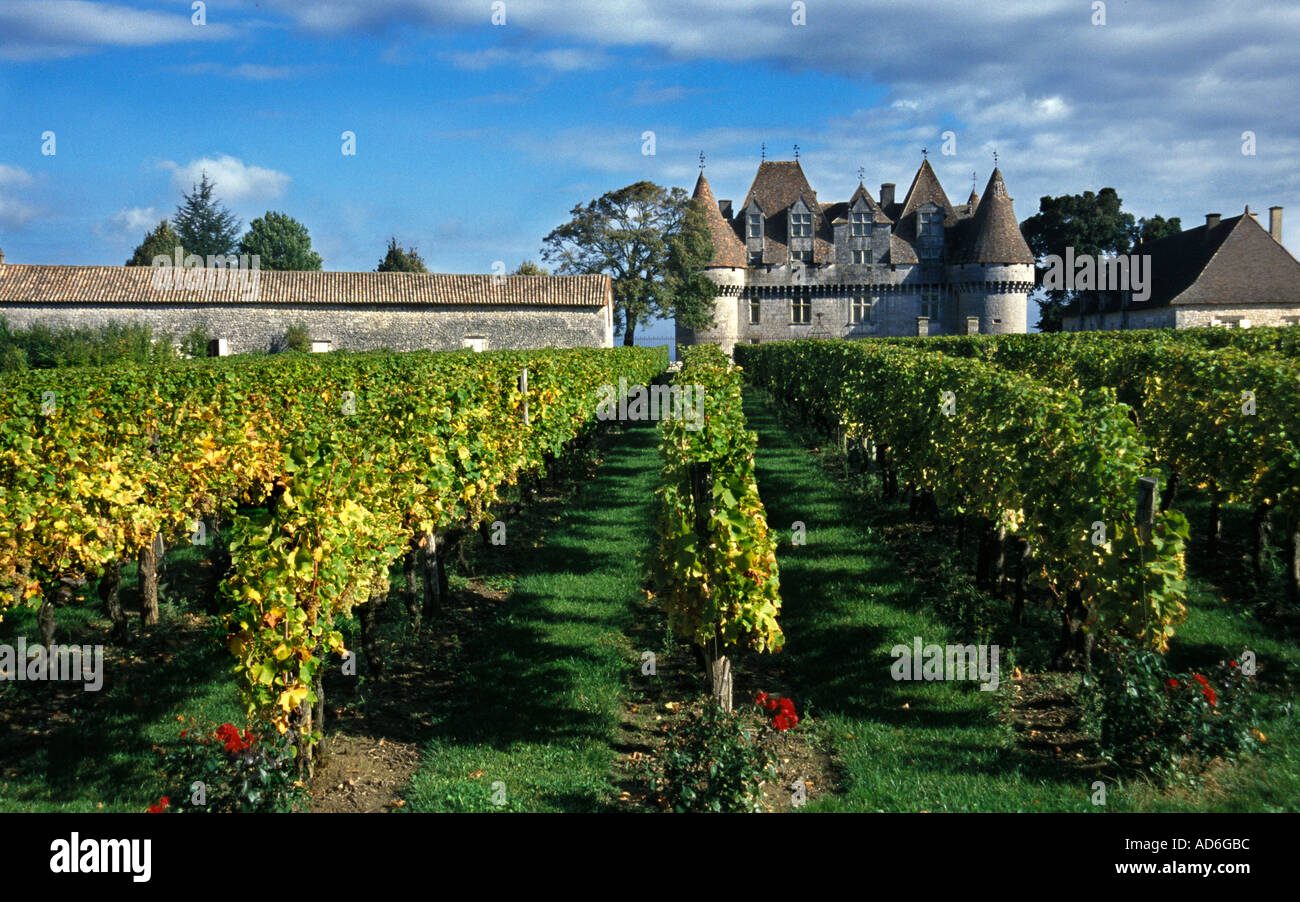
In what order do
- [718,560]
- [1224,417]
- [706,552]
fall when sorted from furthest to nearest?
[1224,417] < [706,552] < [718,560]

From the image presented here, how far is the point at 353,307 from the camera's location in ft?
126

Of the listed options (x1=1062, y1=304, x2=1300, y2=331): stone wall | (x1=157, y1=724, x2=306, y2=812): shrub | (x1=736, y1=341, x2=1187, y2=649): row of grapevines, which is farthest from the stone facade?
(x1=157, y1=724, x2=306, y2=812): shrub

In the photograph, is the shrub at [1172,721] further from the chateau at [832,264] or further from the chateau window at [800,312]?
the chateau window at [800,312]

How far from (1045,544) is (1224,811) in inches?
87.7

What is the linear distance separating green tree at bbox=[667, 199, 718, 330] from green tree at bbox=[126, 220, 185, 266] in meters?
37.1

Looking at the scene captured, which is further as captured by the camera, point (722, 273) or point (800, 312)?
point (800, 312)

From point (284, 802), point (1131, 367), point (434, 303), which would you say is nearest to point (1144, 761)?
point (284, 802)

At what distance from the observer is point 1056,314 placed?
5950 centimetres

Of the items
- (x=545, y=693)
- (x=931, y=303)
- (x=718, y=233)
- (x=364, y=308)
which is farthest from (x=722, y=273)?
(x=545, y=693)
